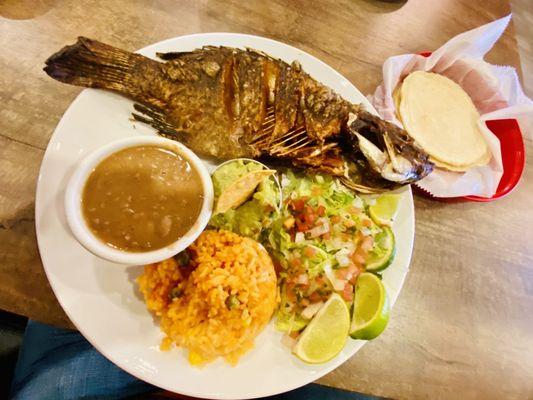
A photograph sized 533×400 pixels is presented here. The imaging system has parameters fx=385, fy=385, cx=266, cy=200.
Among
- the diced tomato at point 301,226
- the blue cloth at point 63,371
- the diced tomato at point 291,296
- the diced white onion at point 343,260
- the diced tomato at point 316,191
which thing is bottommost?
the blue cloth at point 63,371

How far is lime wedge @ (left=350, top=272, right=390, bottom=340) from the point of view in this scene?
67.9 inches

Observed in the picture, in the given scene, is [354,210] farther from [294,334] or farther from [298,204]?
[294,334]

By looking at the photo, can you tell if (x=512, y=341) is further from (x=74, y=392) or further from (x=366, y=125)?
(x=74, y=392)

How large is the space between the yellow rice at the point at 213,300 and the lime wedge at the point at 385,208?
0.74 meters

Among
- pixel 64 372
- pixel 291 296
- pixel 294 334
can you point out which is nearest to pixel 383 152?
pixel 291 296

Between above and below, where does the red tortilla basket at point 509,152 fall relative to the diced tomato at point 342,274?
above

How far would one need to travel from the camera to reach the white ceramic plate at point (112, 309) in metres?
1.65

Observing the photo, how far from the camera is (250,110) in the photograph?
207cm

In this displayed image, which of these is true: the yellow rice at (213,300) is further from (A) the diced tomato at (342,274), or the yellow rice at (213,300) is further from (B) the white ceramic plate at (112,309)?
(A) the diced tomato at (342,274)

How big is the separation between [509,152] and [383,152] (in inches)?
47.9

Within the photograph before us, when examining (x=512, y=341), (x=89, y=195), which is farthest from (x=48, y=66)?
(x=512, y=341)

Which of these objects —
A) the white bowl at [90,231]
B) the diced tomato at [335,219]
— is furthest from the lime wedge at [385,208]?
the white bowl at [90,231]

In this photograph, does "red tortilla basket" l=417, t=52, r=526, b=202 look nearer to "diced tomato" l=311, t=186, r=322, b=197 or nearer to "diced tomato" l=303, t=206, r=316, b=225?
"diced tomato" l=311, t=186, r=322, b=197

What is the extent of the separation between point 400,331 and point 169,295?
4.48 ft
